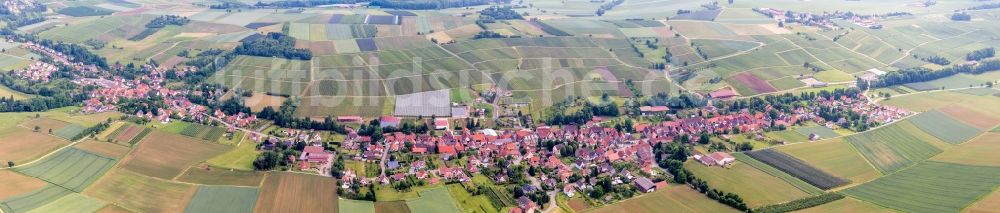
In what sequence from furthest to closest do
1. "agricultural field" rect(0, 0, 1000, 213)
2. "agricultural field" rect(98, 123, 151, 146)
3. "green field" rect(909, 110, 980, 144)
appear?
"green field" rect(909, 110, 980, 144) < "agricultural field" rect(98, 123, 151, 146) < "agricultural field" rect(0, 0, 1000, 213)

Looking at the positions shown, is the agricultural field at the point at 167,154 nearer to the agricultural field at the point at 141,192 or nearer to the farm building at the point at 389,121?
the agricultural field at the point at 141,192

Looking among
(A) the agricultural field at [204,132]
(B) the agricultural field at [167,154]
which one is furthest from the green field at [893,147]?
(A) the agricultural field at [204,132]

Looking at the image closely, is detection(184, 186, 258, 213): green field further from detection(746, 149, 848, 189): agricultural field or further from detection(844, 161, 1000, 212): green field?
detection(844, 161, 1000, 212): green field

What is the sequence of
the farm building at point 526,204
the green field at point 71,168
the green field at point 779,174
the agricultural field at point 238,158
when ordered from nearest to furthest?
the farm building at point 526,204 < the green field at point 71,168 < the green field at point 779,174 < the agricultural field at point 238,158

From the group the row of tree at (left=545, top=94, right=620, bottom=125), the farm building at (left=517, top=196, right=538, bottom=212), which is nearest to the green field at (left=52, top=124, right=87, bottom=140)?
the farm building at (left=517, top=196, right=538, bottom=212)

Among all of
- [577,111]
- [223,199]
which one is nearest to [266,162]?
[223,199]

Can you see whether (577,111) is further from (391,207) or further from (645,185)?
(391,207)
